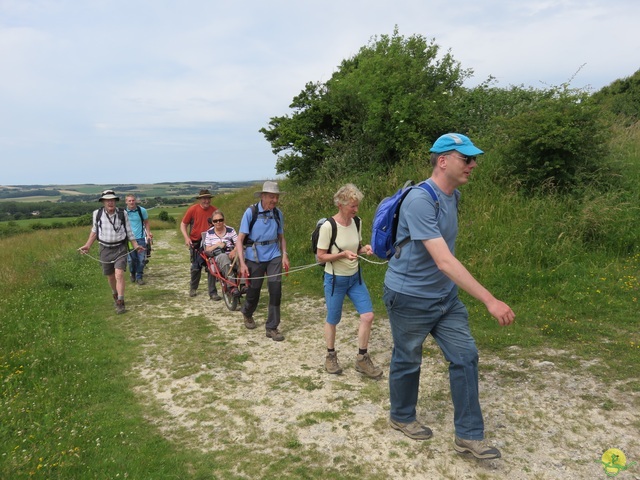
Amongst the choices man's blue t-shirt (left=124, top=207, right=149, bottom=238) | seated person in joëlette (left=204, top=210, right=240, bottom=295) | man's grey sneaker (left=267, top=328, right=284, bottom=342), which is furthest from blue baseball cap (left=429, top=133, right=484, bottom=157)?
man's blue t-shirt (left=124, top=207, right=149, bottom=238)

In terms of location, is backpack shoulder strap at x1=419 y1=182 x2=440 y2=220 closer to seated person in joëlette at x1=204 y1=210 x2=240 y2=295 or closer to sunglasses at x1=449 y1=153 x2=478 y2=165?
sunglasses at x1=449 y1=153 x2=478 y2=165

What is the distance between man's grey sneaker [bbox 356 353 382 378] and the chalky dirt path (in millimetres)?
87

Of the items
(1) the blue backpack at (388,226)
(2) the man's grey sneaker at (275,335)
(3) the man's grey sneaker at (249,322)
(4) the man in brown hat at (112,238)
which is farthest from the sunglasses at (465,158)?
(4) the man in brown hat at (112,238)

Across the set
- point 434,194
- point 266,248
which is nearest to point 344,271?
point 266,248

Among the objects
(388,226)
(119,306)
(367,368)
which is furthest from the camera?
(119,306)

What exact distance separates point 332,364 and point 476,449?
196cm

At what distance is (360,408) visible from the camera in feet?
12.6

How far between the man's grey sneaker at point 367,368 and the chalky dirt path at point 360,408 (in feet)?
0.29

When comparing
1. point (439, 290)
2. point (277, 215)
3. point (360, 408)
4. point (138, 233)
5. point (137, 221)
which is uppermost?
point (277, 215)

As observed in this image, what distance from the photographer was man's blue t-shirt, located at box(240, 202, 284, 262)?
5.77 m

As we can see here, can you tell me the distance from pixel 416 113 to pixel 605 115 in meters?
4.85

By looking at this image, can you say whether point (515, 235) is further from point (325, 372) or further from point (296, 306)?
point (325, 372)

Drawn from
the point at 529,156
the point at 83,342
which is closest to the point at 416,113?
the point at 529,156

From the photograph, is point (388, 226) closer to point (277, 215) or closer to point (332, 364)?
point (332, 364)
